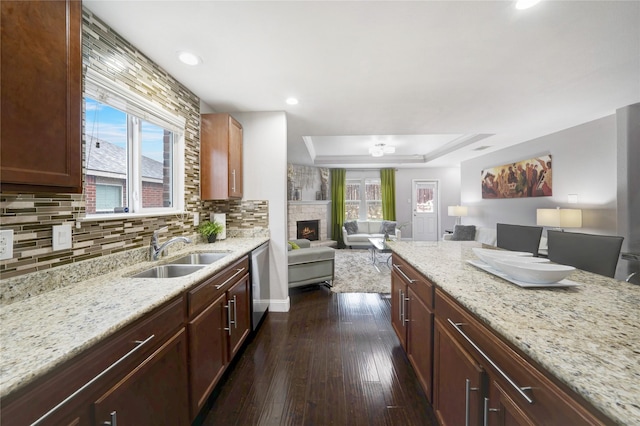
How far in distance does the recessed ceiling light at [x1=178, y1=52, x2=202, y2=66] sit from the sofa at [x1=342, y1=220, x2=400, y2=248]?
18.3ft

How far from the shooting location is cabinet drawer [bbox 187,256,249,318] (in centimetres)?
130

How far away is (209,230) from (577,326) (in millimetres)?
2619

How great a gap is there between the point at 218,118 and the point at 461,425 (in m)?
2.96

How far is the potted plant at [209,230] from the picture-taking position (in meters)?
2.46

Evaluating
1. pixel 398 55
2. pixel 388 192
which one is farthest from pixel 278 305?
pixel 388 192

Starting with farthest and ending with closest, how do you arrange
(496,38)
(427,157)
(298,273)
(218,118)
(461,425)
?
(427,157) < (298,273) < (218,118) < (496,38) < (461,425)

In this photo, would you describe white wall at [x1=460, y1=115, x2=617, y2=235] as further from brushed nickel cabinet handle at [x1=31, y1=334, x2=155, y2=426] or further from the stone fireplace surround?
brushed nickel cabinet handle at [x1=31, y1=334, x2=155, y2=426]

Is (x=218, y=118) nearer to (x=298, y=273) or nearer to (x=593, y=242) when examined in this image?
(x=298, y=273)

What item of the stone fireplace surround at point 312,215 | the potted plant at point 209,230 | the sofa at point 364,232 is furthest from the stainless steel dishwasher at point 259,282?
the sofa at point 364,232

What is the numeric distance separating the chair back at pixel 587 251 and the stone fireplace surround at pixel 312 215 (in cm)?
517

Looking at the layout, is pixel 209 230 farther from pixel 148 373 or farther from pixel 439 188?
pixel 439 188

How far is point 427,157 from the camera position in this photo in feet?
20.9

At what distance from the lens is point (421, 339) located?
1503 millimetres

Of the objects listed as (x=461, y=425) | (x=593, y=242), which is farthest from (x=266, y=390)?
(x=593, y=242)
